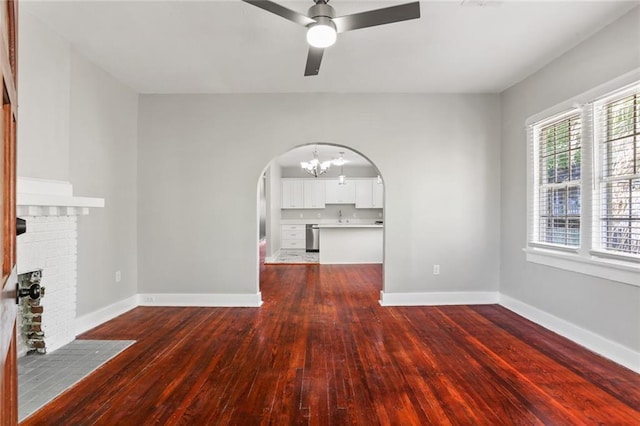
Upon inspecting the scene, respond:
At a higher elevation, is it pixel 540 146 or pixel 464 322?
pixel 540 146

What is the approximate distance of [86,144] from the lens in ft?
10.8

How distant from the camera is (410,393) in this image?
2.16m

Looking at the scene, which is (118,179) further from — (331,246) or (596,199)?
(596,199)

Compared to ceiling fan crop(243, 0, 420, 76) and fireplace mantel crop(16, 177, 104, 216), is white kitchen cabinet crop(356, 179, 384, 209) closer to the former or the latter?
fireplace mantel crop(16, 177, 104, 216)

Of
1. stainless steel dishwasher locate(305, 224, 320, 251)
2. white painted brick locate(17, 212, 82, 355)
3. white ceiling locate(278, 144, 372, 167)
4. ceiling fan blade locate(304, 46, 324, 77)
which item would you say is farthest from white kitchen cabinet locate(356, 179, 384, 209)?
white painted brick locate(17, 212, 82, 355)

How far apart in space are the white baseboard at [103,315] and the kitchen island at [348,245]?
3.96 meters

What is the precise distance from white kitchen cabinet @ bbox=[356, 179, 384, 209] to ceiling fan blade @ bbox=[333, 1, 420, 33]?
7.45 meters

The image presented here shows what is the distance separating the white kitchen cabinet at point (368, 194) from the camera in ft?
31.2

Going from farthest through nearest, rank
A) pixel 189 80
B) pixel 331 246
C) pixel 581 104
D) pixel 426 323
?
pixel 331 246 < pixel 189 80 < pixel 426 323 < pixel 581 104

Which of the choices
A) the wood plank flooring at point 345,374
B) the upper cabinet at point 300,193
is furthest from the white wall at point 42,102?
the upper cabinet at point 300,193

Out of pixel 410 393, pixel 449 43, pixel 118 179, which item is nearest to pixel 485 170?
pixel 449 43

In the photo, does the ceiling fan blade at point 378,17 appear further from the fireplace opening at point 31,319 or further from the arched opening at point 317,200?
the arched opening at point 317,200

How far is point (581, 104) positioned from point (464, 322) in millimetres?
2383

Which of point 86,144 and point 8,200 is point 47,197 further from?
point 8,200
